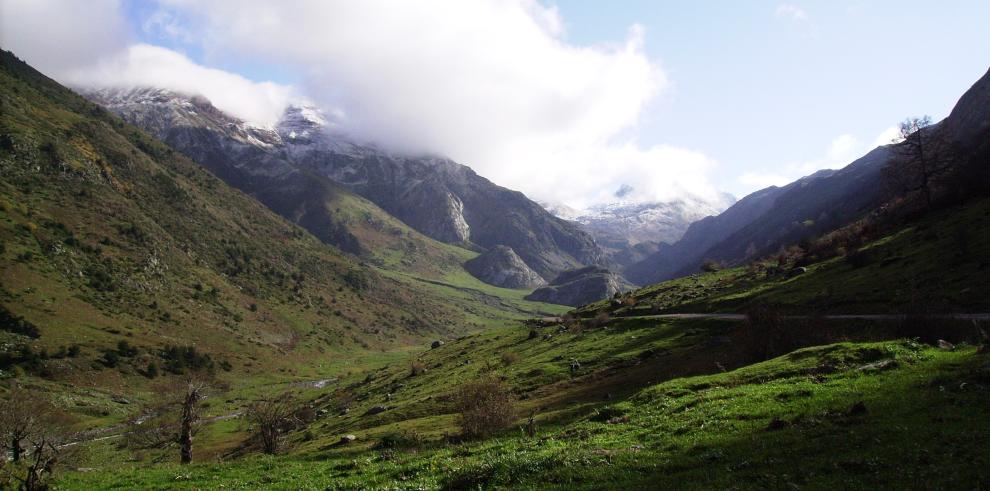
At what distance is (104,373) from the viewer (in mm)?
138125

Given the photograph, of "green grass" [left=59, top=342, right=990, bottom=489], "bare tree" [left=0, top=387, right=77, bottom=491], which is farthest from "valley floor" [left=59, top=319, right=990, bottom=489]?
"bare tree" [left=0, top=387, right=77, bottom=491]

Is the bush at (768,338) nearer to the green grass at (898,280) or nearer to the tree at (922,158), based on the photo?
the green grass at (898,280)

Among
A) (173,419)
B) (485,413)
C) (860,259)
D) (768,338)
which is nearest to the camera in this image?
(485,413)

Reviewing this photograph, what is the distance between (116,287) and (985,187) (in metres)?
239

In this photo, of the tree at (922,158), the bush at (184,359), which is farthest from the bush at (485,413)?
the bush at (184,359)

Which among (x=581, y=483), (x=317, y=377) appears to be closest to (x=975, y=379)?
(x=581, y=483)

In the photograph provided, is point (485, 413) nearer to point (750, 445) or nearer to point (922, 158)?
point (750, 445)

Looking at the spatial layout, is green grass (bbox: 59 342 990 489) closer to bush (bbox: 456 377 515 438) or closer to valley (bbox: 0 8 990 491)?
valley (bbox: 0 8 990 491)

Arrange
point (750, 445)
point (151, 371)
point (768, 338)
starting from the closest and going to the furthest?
point (750, 445)
point (768, 338)
point (151, 371)

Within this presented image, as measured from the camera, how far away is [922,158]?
3489 inches

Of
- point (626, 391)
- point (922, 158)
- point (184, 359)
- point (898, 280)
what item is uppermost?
point (922, 158)

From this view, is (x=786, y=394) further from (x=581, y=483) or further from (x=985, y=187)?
(x=985, y=187)

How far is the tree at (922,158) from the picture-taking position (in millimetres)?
88438

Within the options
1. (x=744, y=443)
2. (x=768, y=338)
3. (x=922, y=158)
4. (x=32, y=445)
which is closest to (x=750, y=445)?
(x=744, y=443)
